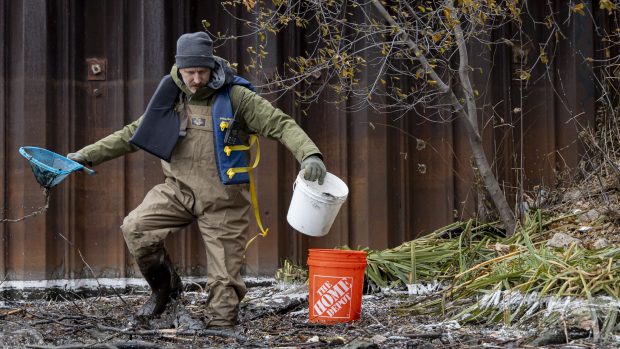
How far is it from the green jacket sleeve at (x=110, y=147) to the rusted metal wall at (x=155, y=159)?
1.82 metres

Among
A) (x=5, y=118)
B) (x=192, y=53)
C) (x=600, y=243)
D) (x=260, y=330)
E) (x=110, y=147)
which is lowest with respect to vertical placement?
(x=260, y=330)

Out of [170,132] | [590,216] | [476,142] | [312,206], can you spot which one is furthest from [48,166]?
[590,216]

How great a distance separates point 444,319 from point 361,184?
7.61 ft

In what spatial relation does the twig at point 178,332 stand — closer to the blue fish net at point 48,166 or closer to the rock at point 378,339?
the rock at point 378,339

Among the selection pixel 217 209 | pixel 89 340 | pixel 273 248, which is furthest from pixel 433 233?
pixel 89 340

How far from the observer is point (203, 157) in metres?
5.25

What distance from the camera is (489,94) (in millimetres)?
7527

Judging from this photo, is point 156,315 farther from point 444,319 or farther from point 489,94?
point 489,94

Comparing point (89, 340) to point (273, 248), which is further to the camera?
point (273, 248)

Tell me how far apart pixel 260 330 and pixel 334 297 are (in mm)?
496

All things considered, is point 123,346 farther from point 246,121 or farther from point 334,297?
point 246,121

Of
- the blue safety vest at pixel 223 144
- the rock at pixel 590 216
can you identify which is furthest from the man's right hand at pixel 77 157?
the rock at pixel 590 216

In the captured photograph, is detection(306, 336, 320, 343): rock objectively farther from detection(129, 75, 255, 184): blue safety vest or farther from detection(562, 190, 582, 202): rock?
detection(562, 190, 582, 202): rock

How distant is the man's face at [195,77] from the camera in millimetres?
5176
